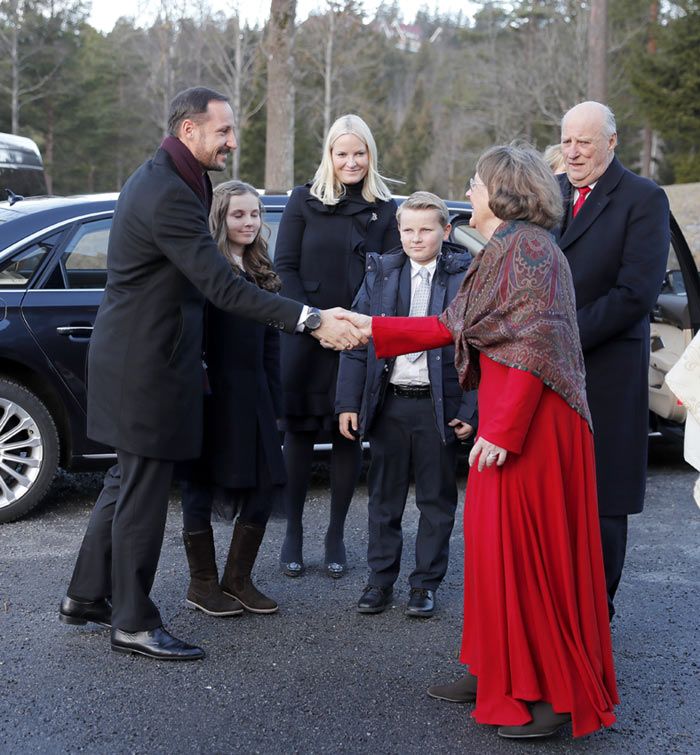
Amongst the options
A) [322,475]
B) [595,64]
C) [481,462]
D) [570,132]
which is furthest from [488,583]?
[595,64]

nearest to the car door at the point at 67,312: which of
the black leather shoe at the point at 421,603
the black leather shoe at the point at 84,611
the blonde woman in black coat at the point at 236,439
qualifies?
the blonde woman in black coat at the point at 236,439

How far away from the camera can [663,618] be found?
477 centimetres

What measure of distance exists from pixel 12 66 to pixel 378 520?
44.4m

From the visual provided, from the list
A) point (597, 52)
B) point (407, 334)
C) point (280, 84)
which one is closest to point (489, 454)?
point (407, 334)

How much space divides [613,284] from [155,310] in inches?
71.7

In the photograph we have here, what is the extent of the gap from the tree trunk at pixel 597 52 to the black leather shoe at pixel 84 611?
55.7 ft

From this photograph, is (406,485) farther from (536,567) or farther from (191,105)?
(191,105)

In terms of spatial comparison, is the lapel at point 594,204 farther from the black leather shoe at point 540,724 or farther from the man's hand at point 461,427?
the black leather shoe at point 540,724

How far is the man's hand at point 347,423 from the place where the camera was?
192 inches

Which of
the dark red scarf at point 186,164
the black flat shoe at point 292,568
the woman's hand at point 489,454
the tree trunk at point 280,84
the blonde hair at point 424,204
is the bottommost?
the black flat shoe at point 292,568

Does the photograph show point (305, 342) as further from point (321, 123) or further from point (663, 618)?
point (321, 123)

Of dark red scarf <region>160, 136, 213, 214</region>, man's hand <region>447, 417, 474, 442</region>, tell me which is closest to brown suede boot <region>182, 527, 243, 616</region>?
man's hand <region>447, 417, 474, 442</region>

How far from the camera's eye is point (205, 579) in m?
4.69

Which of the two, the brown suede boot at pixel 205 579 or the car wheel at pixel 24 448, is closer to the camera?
the brown suede boot at pixel 205 579
